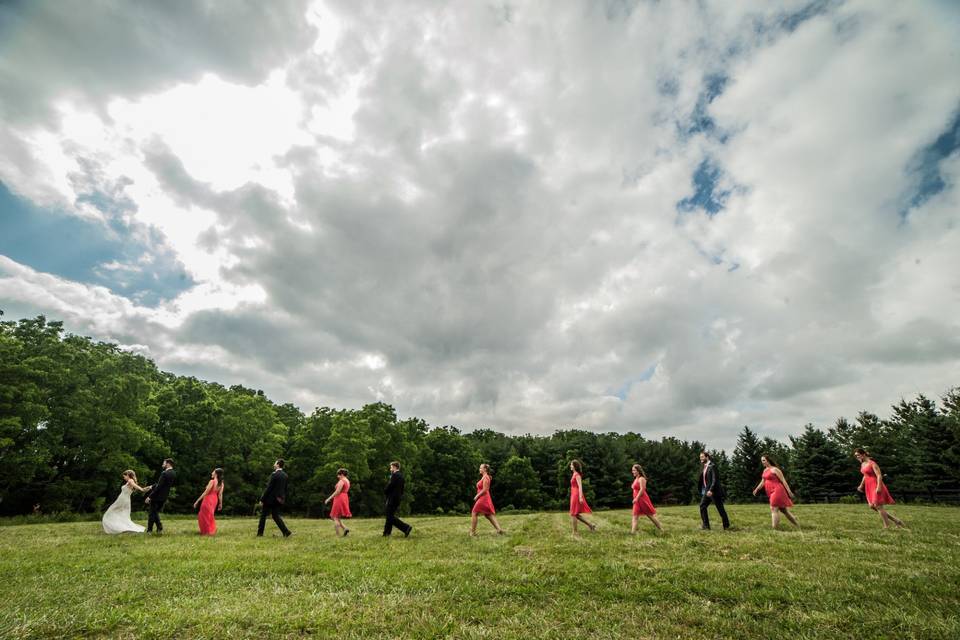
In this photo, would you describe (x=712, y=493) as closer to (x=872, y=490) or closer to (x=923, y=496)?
(x=872, y=490)

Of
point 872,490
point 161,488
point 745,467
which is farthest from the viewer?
point 745,467

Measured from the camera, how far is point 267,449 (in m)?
48.0

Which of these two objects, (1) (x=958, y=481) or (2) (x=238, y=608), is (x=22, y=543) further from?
(1) (x=958, y=481)

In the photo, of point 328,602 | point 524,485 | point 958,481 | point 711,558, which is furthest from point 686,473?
point 328,602

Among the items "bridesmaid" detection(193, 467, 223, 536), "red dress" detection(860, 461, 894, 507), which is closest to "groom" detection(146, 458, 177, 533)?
"bridesmaid" detection(193, 467, 223, 536)

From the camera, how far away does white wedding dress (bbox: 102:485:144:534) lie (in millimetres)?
15789

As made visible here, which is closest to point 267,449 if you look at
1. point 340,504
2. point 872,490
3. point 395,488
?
point 340,504

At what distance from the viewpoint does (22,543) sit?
13211 millimetres

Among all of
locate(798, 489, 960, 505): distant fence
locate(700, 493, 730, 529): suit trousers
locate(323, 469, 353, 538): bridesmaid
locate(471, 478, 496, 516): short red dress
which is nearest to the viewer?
locate(700, 493, 730, 529): suit trousers

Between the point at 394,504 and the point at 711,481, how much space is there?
1074 centimetres

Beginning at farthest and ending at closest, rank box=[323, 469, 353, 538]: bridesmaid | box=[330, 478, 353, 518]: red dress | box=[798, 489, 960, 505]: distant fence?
box=[798, 489, 960, 505]: distant fence < box=[330, 478, 353, 518]: red dress < box=[323, 469, 353, 538]: bridesmaid

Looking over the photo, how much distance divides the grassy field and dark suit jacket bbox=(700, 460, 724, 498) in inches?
106

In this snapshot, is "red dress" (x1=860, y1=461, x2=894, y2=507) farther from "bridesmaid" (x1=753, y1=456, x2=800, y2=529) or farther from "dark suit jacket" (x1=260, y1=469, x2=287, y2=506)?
"dark suit jacket" (x1=260, y1=469, x2=287, y2=506)

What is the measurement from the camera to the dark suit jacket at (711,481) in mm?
14508
